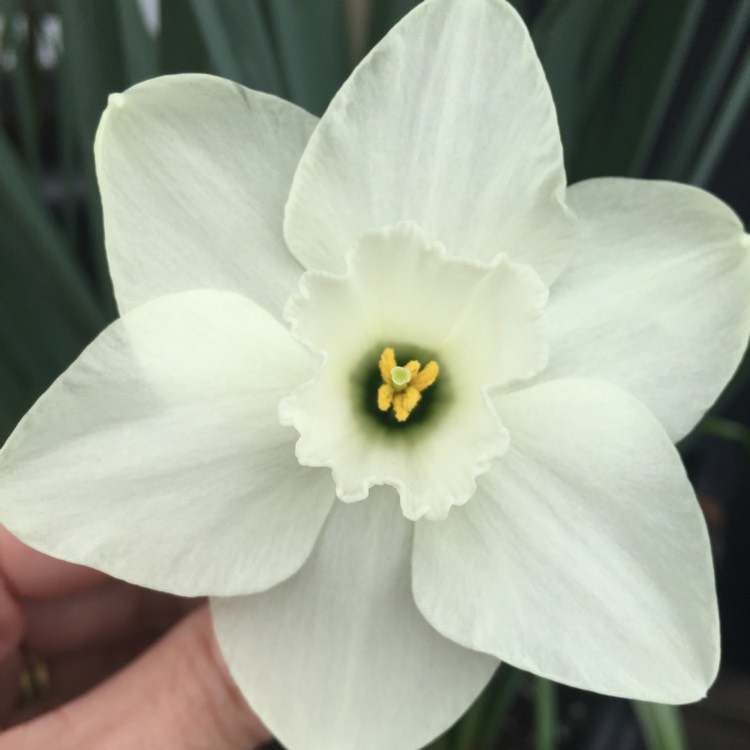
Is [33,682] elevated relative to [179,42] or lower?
lower

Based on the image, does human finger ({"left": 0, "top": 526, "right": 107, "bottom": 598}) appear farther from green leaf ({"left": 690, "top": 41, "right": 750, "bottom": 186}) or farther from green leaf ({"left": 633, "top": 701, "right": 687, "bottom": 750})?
green leaf ({"left": 690, "top": 41, "right": 750, "bottom": 186})

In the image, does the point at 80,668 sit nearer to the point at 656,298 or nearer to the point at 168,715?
the point at 168,715

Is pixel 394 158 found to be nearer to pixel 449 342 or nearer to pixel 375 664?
pixel 449 342

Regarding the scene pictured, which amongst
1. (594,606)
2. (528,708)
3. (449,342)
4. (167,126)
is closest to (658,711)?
(594,606)

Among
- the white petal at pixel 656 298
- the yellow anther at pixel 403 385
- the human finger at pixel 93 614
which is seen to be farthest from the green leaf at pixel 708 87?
the human finger at pixel 93 614

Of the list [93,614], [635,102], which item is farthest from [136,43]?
[93,614]

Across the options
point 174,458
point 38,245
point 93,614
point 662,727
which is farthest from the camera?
point 93,614
